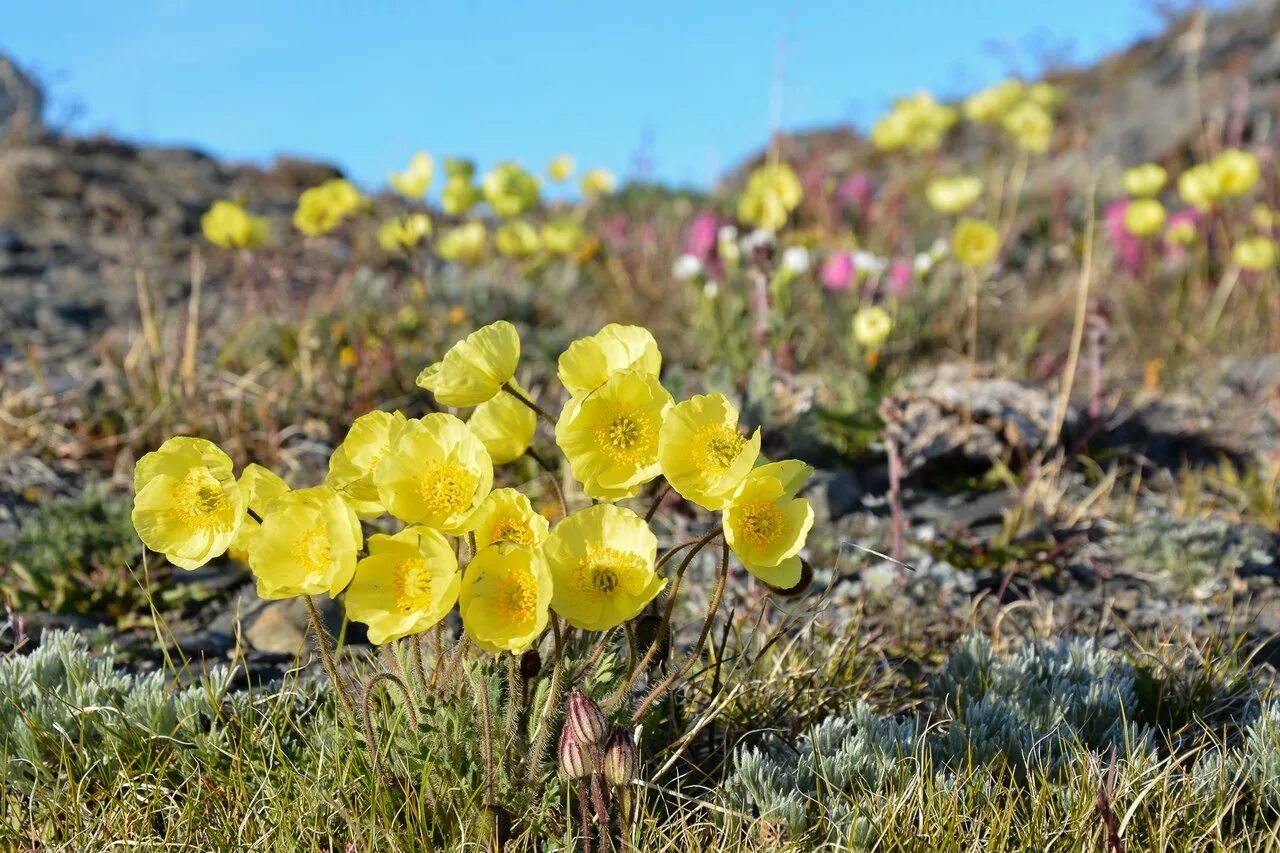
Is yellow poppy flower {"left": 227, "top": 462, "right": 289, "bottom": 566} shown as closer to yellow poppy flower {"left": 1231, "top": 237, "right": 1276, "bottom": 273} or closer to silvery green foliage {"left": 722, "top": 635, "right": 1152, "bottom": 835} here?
silvery green foliage {"left": 722, "top": 635, "right": 1152, "bottom": 835}

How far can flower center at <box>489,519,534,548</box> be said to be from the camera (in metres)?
1.54

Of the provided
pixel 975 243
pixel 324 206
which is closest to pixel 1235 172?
pixel 975 243

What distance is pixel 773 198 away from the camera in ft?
15.0

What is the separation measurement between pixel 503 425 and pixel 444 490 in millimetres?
179

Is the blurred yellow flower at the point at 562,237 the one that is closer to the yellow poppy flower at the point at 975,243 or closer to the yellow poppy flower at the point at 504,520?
the yellow poppy flower at the point at 975,243

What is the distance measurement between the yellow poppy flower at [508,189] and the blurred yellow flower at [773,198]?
107cm

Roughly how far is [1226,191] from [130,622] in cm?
517

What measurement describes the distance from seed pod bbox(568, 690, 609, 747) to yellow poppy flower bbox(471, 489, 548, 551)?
22 cm

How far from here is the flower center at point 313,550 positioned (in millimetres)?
1544

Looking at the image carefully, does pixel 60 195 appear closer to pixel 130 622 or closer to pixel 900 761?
pixel 130 622

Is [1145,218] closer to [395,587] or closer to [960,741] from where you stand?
[960,741]

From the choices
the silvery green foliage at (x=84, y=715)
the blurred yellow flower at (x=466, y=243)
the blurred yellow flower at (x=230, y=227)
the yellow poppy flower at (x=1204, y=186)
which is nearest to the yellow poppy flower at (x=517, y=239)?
the blurred yellow flower at (x=466, y=243)

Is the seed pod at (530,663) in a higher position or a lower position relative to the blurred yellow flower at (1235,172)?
lower

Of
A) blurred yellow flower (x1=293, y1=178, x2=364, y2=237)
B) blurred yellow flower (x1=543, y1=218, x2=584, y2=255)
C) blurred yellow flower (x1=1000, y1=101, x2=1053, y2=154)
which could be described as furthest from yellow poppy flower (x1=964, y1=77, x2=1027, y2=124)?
blurred yellow flower (x1=293, y1=178, x2=364, y2=237)
